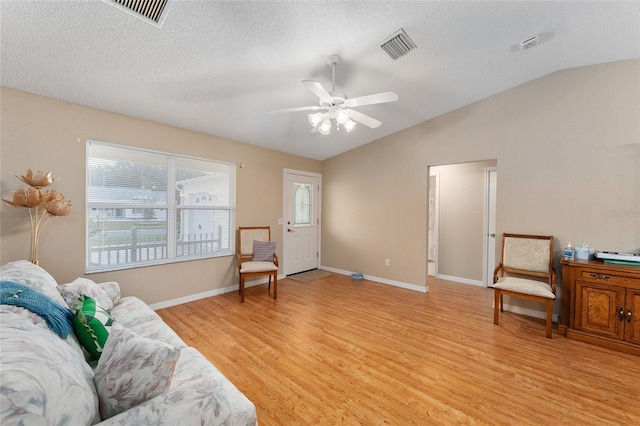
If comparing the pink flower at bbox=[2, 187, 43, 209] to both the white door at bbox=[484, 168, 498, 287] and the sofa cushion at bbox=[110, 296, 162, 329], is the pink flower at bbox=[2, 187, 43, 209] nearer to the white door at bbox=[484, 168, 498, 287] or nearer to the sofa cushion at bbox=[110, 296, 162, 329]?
the sofa cushion at bbox=[110, 296, 162, 329]

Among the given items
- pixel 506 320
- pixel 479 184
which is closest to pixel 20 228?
pixel 506 320

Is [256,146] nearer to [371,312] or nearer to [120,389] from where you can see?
[371,312]

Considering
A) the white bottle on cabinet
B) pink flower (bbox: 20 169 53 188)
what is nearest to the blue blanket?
pink flower (bbox: 20 169 53 188)

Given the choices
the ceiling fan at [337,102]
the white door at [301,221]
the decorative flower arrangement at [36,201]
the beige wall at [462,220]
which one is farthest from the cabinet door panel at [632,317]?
the decorative flower arrangement at [36,201]

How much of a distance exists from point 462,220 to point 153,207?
16.8 ft

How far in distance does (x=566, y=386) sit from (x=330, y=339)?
6.36ft

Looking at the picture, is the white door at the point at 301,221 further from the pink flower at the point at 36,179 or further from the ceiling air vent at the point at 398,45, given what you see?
the pink flower at the point at 36,179

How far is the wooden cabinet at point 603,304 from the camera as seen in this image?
2467 millimetres

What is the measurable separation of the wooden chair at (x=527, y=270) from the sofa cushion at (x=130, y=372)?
3367 millimetres

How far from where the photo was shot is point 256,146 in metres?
4.57

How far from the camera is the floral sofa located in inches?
29.0

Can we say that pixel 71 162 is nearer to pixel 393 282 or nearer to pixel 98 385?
pixel 98 385

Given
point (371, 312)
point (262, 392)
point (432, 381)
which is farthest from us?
point (371, 312)

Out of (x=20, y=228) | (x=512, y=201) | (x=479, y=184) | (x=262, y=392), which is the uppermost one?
(x=479, y=184)
